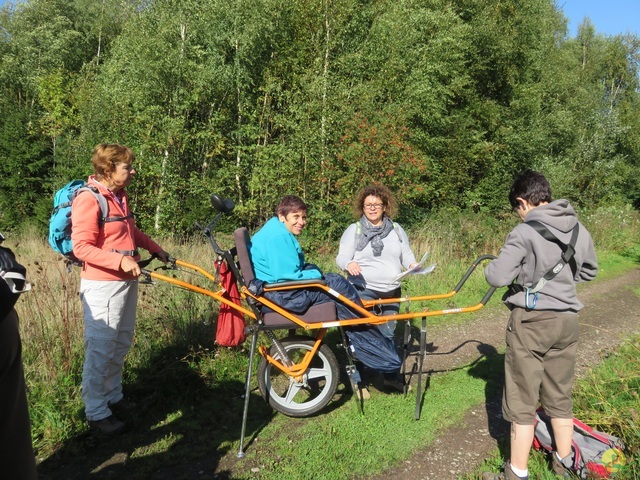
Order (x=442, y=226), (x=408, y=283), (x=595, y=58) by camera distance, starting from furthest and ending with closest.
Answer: (x=595, y=58) < (x=442, y=226) < (x=408, y=283)

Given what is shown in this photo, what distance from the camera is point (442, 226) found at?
10.7m

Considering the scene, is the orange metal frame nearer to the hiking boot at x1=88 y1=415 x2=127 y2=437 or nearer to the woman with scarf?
the woman with scarf

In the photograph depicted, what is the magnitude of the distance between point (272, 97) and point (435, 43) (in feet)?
20.3

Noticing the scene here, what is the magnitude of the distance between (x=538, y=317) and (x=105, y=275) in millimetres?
3090

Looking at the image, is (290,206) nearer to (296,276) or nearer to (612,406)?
(296,276)

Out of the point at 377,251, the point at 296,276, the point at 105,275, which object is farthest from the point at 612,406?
the point at 105,275

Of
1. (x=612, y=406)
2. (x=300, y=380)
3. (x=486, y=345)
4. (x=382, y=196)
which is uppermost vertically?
(x=382, y=196)

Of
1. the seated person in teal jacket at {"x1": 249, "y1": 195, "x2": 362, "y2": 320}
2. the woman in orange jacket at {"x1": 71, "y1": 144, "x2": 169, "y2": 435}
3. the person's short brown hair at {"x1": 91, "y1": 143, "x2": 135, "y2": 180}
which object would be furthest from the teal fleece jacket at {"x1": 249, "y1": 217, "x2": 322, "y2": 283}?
the person's short brown hair at {"x1": 91, "y1": 143, "x2": 135, "y2": 180}

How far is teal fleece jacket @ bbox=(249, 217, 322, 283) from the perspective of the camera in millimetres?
3625

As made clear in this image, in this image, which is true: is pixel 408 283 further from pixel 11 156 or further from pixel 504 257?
pixel 11 156

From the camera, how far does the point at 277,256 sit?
3.62 metres

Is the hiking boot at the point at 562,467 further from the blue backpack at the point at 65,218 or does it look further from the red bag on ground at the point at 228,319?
the blue backpack at the point at 65,218

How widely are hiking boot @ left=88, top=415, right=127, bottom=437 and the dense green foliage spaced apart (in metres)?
8.15

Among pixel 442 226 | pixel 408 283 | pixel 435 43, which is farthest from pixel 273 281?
pixel 435 43
